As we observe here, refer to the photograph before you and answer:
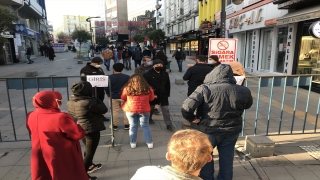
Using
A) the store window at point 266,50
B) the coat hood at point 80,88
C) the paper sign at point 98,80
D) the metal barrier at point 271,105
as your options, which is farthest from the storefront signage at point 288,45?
the coat hood at point 80,88

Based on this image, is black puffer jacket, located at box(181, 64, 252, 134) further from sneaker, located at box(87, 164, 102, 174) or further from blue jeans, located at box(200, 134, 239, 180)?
sneaker, located at box(87, 164, 102, 174)

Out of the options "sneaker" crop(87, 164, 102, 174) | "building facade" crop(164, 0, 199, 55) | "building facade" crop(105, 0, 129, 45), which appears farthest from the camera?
"building facade" crop(105, 0, 129, 45)

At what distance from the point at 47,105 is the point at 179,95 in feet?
21.2

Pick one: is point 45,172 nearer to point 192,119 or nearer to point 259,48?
point 192,119

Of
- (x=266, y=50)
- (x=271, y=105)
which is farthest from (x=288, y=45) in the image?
(x=271, y=105)

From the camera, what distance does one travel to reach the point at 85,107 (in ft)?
9.41

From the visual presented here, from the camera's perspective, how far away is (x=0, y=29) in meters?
11.9

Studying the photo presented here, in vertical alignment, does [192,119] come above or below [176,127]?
above

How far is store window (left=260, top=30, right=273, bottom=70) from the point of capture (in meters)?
12.7

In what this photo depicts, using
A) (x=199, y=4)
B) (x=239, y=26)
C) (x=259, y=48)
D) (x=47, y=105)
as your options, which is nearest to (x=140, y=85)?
(x=47, y=105)

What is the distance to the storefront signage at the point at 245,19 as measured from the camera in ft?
41.5

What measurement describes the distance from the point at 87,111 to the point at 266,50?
12653 millimetres

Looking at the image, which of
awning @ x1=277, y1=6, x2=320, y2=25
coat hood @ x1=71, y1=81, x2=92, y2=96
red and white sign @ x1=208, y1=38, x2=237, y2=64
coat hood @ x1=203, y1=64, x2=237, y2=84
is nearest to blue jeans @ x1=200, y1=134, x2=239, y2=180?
coat hood @ x1=203, y1=64, x2=237, y2=84

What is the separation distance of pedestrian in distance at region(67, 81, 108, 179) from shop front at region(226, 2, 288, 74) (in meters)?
10.7
